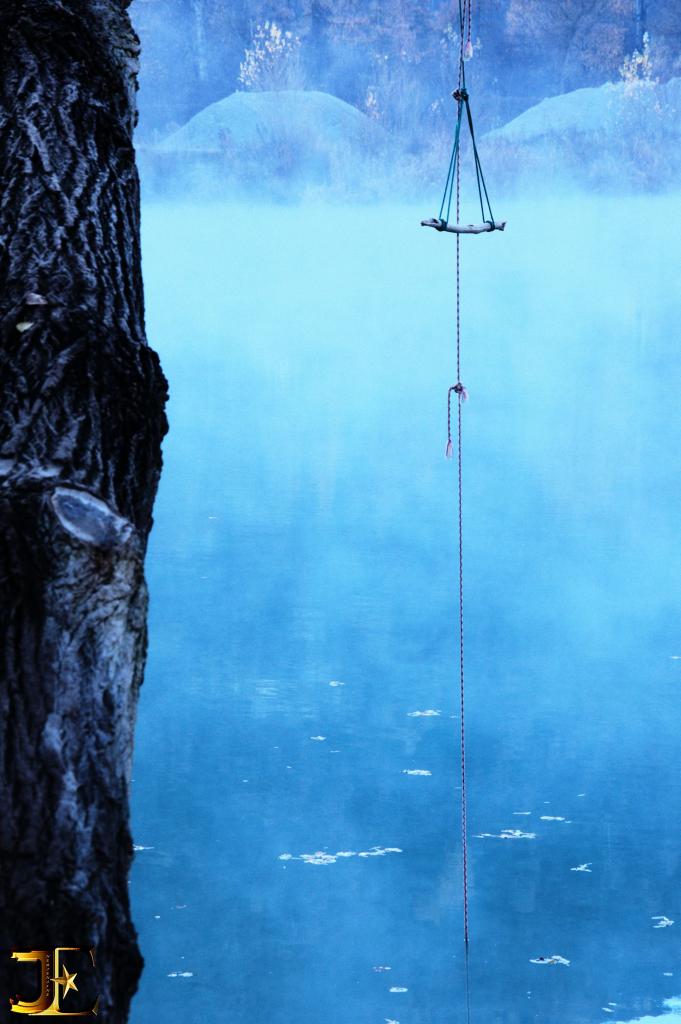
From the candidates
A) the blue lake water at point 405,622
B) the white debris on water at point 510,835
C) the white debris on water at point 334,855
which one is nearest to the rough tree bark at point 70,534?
the blue lake water at point 405,622

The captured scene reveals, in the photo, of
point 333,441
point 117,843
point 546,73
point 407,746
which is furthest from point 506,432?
point 117,843

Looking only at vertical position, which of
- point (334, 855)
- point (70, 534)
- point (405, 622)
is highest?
point (70, 534)

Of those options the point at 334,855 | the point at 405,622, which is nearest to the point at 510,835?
the point at 334,855

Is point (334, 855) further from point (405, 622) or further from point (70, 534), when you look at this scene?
point (70, 534)

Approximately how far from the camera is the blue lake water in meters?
4.06

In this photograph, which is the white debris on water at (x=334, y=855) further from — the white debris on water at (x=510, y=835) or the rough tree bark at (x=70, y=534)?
the rough tree bark at (x=70, y=534)

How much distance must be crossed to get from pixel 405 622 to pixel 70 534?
17.2 ft

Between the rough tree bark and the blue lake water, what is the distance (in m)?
2.62

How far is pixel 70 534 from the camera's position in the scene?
3.95 feet

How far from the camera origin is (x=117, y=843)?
47.6 inches

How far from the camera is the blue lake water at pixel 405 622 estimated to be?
4062 mm

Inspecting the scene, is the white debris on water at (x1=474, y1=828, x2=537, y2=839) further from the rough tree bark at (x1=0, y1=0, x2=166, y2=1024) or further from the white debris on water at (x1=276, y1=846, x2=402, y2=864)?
the rough tree bark at (x1=0, y1=0, x2=166, y2=1024)

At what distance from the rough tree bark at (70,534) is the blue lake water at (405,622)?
2617mm

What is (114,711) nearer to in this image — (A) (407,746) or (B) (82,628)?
(B) (82,628)
